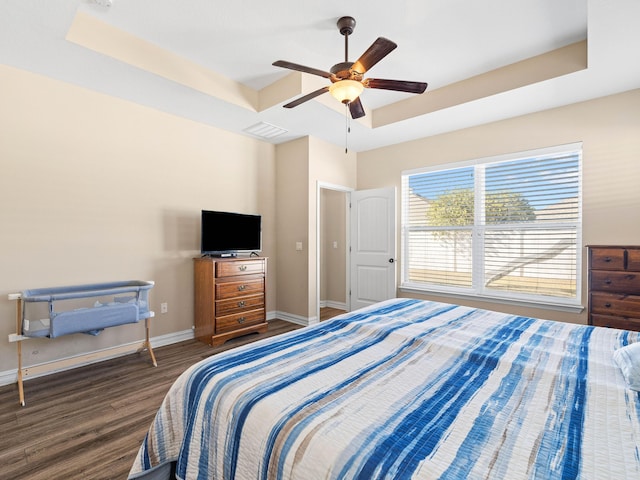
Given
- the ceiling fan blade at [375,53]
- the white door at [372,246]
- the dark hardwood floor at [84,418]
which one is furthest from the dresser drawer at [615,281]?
the dark hardwood floor at [84,418]

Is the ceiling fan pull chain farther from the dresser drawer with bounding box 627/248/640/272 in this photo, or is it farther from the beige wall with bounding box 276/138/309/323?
the dresser drawer with bounding box 627/248/640/272

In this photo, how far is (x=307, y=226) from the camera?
432 centimetres

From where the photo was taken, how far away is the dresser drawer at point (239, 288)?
3576mm

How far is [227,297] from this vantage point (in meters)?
3.63

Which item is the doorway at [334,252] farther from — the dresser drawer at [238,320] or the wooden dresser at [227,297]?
the wooden dresser at [227,297]

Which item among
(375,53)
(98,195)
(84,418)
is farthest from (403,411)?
(98,195)

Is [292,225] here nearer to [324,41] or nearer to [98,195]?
[98,195]

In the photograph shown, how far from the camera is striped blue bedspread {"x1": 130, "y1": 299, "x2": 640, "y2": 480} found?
0.81 metres

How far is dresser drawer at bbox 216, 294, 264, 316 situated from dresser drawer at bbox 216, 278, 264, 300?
0.16 ft

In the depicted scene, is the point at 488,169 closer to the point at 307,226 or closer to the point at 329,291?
the point at 307,226

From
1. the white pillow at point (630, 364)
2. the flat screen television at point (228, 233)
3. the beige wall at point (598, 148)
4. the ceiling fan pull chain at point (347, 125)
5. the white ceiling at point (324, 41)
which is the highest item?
the white ceiling at point (324, 41)

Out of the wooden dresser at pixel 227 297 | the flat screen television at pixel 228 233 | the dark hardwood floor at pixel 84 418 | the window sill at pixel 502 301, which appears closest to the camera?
the dark hardwood floor at pixel 84 418

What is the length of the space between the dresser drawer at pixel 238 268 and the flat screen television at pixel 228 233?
0.23m

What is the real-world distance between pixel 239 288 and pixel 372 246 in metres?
2.06
